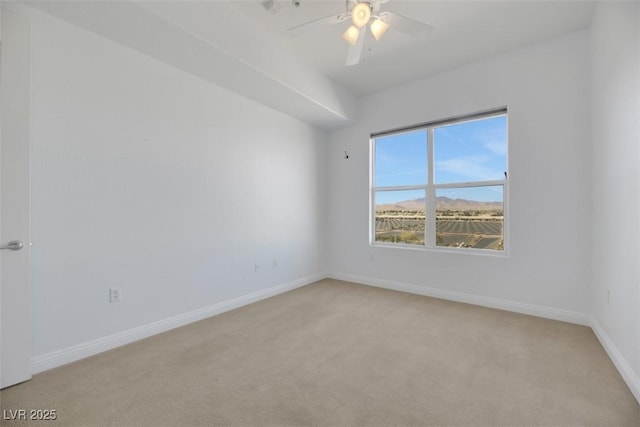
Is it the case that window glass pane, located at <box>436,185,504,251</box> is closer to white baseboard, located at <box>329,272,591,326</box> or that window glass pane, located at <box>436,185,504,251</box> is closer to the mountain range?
the mountain range

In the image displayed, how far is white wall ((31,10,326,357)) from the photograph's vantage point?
193cm

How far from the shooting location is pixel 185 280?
2.71 m

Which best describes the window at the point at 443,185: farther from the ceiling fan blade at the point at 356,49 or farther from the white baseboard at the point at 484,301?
the ceiling fan blade at the point at 356,49

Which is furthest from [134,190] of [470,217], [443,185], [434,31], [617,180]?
[617,180]

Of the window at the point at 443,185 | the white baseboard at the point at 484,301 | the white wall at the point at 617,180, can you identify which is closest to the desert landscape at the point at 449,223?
the window at the point at 443,185

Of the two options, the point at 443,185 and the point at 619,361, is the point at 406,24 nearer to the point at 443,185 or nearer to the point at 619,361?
the point at 443,185

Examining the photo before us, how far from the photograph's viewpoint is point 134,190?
2.35m

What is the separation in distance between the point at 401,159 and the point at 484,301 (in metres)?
2.12

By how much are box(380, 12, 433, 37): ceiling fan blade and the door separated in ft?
7.97

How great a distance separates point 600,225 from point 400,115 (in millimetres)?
2452

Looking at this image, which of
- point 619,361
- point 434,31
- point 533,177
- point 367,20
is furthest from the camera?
point 533,177

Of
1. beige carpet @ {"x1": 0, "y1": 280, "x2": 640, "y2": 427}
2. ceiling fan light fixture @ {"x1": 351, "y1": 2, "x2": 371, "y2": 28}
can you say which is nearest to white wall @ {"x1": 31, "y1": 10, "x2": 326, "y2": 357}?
beige carpet @ {"x1": 0, "y1": 280, "x2": 640, "y2": 427}

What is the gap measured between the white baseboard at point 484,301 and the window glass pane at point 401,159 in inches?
57.0

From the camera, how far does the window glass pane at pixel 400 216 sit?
3.80 m
